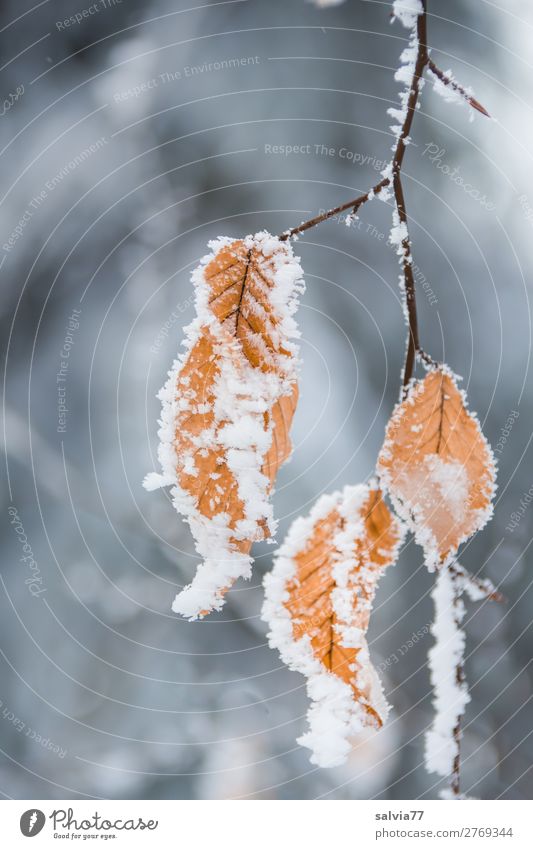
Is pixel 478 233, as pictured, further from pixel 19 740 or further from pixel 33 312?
pixel 19 740

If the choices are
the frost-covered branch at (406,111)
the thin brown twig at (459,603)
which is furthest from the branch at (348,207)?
the thin brown twig at (459,603)

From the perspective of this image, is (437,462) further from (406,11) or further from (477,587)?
(406,11)

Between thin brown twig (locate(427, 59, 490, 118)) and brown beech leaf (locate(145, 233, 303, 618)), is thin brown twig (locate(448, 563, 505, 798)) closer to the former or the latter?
brown beech leaf (locate(145, 233, 303, 618))

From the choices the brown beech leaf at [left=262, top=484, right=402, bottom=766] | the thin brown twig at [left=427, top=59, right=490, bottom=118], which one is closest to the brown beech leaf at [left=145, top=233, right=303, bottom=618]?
the brown beech leaf at [left=262, top=484, right=402, bottom=766]
